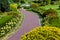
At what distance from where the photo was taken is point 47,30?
12.5 m

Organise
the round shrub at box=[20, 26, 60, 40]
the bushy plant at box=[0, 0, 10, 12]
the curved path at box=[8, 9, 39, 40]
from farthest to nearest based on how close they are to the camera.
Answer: the bushy plant at box=[0, 0, 10, 12] < the curved path at box=[8, 9, 39, 40] < the round shrub at box=[20, 26, 60, 40]

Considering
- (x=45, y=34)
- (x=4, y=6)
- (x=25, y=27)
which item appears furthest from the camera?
(x=4, y=6)

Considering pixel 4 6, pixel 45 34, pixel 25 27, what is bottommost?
pixel 4 6

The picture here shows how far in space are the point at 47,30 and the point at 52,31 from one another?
0.26m

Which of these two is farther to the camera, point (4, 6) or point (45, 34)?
point (4, 6)

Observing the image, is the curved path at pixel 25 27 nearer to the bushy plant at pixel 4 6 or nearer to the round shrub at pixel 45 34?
the round shrub at pixel 45 34

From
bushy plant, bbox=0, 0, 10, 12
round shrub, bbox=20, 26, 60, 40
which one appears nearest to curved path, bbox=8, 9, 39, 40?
round shrub, bbox=20, 26, 60, 40

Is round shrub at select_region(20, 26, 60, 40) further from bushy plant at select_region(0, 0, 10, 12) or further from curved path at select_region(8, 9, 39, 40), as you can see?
bushy plant at select_region(0, 0, 10, 12)

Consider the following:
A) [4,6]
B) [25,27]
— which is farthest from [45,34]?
[4,6]

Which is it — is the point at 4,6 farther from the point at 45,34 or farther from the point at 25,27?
the point at 45,34

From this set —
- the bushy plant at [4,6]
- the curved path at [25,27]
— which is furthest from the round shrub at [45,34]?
the bushy plant at [4,6]

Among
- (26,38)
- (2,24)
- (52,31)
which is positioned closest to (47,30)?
(52,31)

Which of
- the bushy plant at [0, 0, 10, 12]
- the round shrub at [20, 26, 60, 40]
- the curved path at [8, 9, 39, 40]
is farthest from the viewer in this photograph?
the bushy plant at [0, 0, 10, 12]

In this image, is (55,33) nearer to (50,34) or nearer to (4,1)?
(50,34)
